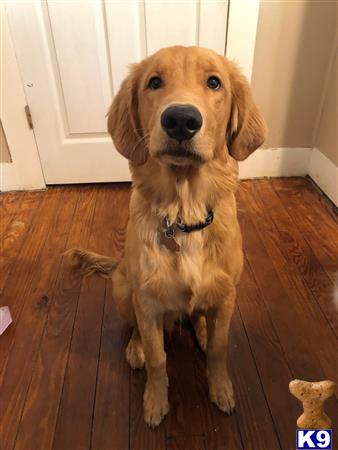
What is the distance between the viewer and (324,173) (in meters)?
2.41

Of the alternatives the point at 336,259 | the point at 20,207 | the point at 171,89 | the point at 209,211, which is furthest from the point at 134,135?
the point at 20,207

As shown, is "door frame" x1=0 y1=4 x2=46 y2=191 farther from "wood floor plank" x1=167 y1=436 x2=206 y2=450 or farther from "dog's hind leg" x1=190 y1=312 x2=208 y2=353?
"wood floor plank" x1=167 y1=436 x2=206 y2=450

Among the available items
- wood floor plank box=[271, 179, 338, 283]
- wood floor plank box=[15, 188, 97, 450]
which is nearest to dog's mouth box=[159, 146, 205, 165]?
wood floor plank box=[15, 188, 97, 450]

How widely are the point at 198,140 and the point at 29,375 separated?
1071 millimetres

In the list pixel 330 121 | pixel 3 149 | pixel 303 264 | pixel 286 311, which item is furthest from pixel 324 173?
pixel 3 149

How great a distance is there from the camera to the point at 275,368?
1.39 meters

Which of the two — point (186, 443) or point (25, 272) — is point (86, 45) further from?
point (186, 443)

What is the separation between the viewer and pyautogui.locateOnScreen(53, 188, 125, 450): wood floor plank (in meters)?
1.22

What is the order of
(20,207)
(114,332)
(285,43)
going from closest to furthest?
(114,332)
(285,43)
(20,207)

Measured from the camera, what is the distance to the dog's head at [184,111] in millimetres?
917

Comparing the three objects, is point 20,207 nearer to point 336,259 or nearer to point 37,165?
point 37,165

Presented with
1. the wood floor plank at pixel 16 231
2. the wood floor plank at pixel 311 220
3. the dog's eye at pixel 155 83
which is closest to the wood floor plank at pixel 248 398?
the wood floor plank at pixel 311 220

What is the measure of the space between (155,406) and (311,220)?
144 cm

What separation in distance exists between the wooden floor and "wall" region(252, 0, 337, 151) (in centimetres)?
60
